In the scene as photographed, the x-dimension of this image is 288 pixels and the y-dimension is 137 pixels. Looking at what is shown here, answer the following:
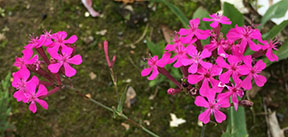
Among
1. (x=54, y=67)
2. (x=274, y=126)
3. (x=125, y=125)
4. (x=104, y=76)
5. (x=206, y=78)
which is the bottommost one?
(x=274, y=126)

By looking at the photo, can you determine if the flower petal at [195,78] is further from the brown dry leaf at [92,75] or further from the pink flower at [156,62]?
the brown dry leaf at [92,75]

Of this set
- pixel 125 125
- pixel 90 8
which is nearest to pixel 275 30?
pixel 125 125

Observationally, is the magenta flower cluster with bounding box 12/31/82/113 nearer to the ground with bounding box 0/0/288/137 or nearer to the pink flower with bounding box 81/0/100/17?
the ground with bounding box 0/0/288/137

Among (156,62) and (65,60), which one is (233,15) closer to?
(156,62)

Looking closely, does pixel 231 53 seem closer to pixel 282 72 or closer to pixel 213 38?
pixel 213 38

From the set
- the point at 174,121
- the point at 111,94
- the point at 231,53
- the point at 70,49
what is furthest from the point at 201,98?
the point at 111,94

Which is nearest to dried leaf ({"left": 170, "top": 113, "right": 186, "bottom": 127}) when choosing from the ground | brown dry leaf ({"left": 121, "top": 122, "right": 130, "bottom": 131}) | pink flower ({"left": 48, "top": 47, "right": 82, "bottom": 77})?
the ground
